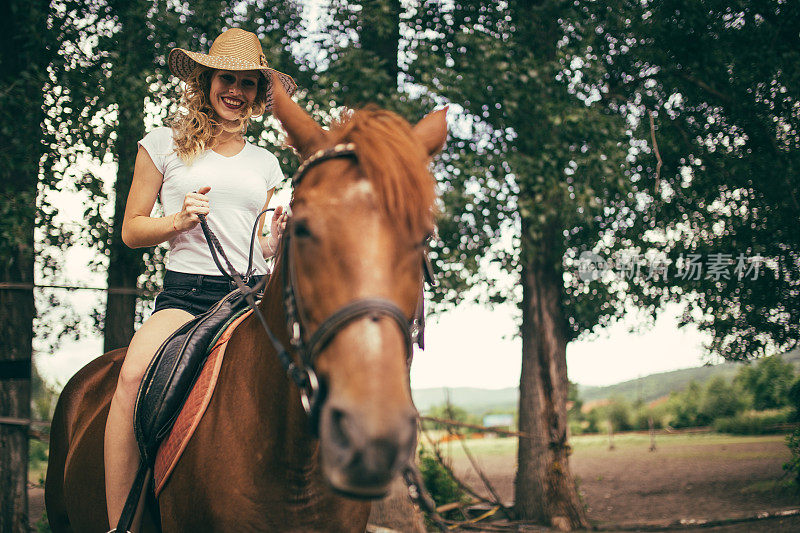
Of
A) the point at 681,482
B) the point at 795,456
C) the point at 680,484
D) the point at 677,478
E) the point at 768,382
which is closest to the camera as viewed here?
the point at 795,456

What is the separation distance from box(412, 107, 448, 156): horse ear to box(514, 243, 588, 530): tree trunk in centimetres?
889

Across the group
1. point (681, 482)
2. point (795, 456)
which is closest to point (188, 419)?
point (795, 456)

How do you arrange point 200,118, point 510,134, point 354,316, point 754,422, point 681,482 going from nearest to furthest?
point 354,316
point 200,118
point 510,134
point 681,482
point 754,422

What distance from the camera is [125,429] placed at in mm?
2578

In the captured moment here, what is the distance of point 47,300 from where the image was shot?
9500 millimetres

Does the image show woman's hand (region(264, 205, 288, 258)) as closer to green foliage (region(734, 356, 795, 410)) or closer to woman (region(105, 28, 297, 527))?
woman (region(105, 28, 297, 527))

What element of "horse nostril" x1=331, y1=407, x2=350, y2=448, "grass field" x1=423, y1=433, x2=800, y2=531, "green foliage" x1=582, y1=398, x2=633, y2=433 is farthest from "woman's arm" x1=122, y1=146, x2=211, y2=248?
"green foliage" x1=582, y1=398, x2=633, y2=433

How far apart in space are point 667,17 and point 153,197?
10716mm

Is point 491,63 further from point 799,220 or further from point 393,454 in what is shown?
point 393,454

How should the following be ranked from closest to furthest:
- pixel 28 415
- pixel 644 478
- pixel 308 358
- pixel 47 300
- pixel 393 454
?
pixel 393 454 < pixel 308 358 < pixel 28 415 < pixel 47 300 < pixel 644 478

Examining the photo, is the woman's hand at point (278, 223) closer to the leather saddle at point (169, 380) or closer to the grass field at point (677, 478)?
the leather saddle at point (169, 380)

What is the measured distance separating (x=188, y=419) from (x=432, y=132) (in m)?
1.45

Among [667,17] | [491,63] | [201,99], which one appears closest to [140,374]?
[201,99]

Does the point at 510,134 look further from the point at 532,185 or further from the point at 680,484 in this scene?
the point at 680,484
